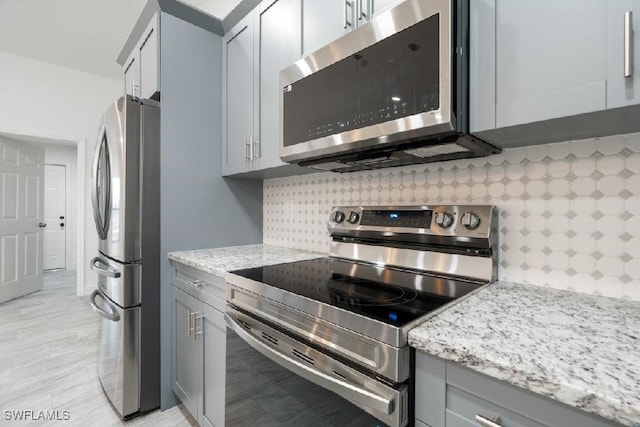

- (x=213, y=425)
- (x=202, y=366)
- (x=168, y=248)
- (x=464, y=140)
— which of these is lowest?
(x=213, y=425)

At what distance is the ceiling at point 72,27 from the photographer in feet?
9.53

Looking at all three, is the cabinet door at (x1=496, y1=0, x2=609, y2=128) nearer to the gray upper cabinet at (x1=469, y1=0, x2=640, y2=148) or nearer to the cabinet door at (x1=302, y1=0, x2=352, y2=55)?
the gray upper cabinet at (x1=469, y1=0, x2=640, y2=148)

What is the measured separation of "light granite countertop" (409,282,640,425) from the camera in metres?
0.47

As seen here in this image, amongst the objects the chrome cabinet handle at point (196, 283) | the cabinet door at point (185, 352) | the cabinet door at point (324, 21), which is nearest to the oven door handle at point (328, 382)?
the chrome cabinet handle at point (196, 283)

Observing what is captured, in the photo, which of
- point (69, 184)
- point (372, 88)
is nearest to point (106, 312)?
point (372, 88)

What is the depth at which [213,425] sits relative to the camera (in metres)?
1.42

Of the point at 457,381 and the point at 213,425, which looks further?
the point at 213,425

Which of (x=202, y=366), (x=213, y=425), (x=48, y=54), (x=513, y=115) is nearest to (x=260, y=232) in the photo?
(x=202, y=366)

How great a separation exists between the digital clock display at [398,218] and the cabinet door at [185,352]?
3.15 ft

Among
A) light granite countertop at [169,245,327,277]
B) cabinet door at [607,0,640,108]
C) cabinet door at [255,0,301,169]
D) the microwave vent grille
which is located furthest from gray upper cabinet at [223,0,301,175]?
cabinet door at [607,0,640,108]

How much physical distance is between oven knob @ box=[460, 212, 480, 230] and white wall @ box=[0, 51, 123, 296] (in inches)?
189

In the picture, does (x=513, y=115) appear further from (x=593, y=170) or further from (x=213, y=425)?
(x=213, y=425)

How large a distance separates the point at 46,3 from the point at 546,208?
4283 mm

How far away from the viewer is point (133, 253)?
66.7 inches
